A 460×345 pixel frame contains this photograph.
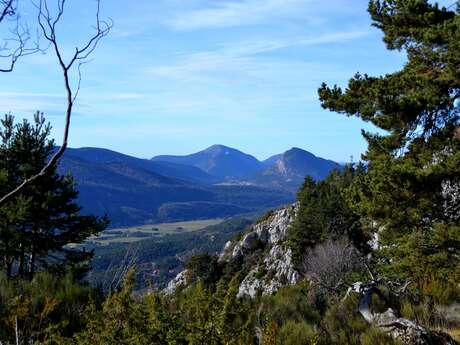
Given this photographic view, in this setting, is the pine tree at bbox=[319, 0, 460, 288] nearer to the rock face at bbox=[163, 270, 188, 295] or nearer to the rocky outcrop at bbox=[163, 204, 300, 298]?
the rock face at bbox=[163, 270, 188, 295]

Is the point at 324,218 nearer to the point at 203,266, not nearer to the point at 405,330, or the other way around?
the point at 203,266

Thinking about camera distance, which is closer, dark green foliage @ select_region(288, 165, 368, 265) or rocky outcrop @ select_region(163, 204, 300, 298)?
dark green foliage @ select_region(288, 165, 368, 265)

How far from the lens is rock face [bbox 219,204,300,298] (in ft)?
136

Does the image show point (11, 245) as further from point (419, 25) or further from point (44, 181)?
point (419, 25)

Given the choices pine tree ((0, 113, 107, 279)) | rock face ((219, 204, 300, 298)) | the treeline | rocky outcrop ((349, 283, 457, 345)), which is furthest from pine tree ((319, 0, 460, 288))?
rock face ((219, 204, 300, 298))

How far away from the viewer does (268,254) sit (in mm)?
50281

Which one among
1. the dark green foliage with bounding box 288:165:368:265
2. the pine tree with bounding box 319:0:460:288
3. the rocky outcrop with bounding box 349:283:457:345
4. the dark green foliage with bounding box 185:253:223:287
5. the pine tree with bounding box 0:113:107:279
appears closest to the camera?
the rocky outcrop with bounding box 349:283:457:345

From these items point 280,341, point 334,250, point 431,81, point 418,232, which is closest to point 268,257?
point 334,250

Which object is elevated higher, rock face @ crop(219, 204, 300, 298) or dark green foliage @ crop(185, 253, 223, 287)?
rock face @ crop(219, 204, 300, 298)

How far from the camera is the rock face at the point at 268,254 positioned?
1638 inches

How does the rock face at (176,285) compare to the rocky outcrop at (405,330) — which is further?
the rock face at (176,285)

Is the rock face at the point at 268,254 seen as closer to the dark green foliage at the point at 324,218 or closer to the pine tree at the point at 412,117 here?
the dark green foliage at the point at 324,218

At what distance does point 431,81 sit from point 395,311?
227 inches

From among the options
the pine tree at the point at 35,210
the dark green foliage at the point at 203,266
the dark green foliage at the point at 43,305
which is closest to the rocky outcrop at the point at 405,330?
the dark green foliage at the point at 43,305
